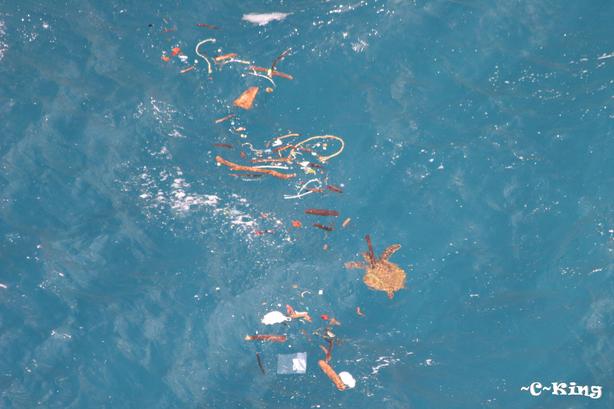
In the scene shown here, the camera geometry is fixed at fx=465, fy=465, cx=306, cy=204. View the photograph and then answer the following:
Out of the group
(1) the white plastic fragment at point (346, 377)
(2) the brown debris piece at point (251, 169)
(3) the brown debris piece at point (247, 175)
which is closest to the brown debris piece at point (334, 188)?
(2) the brown debris piece at point (251, 169)

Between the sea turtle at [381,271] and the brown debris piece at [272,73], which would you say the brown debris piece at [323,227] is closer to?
the sea turtle at [381,271]

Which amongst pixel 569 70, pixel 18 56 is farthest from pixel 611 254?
pixel 18 56

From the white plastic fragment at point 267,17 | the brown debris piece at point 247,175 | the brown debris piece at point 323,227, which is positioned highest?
the white plastic fragment at point 267,17

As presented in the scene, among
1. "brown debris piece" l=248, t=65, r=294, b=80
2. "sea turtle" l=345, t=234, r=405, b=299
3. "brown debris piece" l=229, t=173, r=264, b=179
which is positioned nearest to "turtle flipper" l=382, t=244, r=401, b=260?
"sea turtle" l=345, t=234, r=405, b=299

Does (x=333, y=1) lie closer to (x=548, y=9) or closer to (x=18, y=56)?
(x=548, y=9)

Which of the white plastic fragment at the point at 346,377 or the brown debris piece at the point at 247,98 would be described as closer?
the brown debris piece at the point at 247,98

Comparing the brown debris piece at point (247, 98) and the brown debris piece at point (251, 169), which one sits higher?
the brown debris piece at point (247, 98)

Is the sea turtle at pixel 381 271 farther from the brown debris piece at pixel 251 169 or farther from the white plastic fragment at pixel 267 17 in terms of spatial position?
the white plastic fragment at pixel 267 17

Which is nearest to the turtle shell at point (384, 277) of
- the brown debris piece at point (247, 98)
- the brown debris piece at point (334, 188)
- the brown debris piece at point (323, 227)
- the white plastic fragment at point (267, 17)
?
the brown debris piece at point (323, 227)
